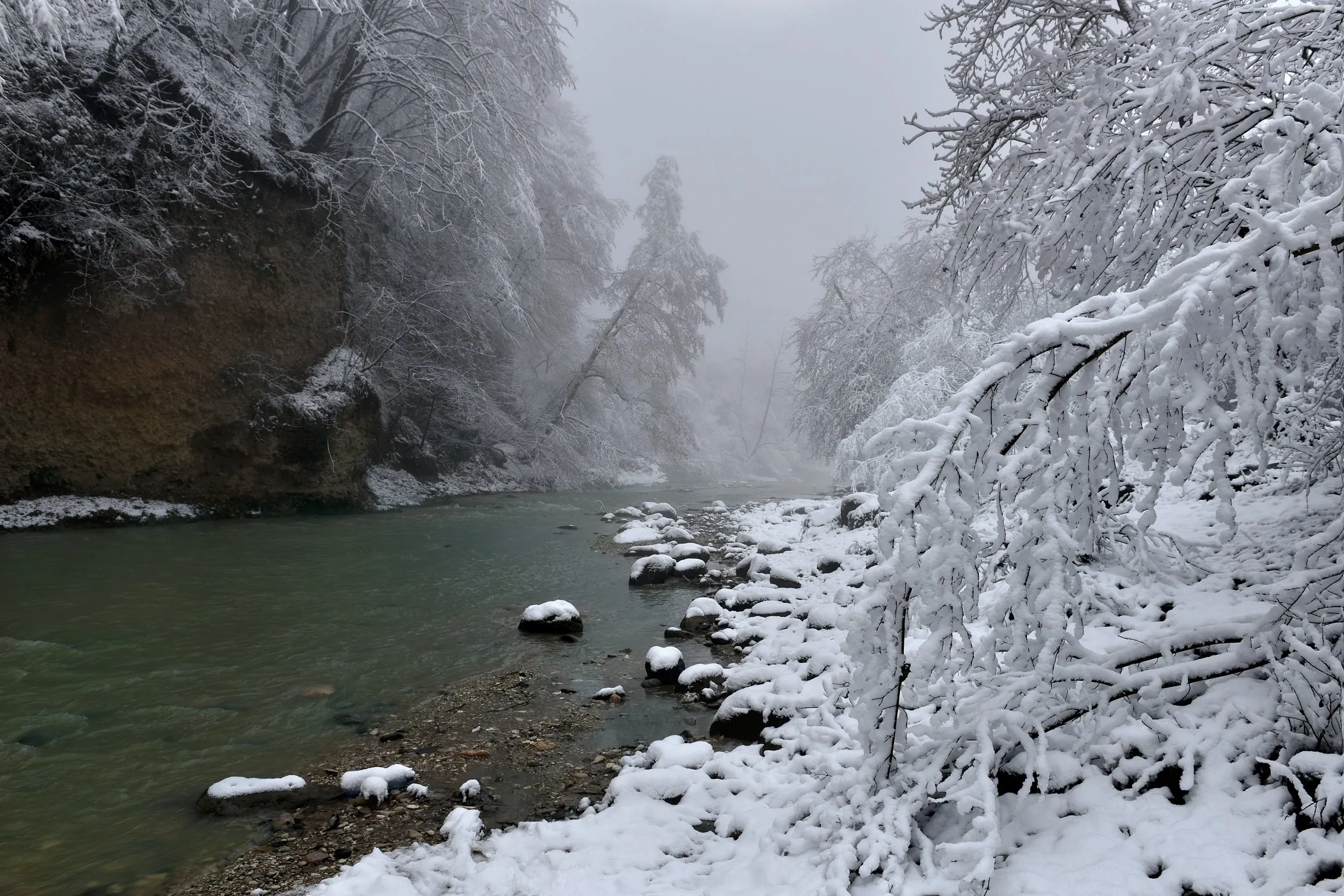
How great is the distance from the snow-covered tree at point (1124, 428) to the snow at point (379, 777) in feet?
8.70

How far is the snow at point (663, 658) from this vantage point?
5.51m

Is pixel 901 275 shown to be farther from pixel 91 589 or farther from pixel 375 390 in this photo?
pixel 91 589

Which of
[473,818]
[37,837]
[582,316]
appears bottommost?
[37,837]

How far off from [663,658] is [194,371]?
412 inches

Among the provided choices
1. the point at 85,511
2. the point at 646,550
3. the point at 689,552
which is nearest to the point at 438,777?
the point at 689,552

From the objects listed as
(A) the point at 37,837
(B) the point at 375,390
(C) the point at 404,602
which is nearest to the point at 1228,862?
(A) the point at 37,837

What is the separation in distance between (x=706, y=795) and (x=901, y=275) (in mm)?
17873

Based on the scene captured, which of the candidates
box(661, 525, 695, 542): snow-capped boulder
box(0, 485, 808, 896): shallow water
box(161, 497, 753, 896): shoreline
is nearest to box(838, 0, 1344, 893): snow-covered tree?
box(161, 497, 753, 896): shoreline

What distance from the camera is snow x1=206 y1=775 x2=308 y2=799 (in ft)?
11.6

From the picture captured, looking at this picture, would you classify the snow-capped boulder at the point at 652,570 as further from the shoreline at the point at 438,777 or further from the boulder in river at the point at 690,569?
the shoreline at the point at 438,777

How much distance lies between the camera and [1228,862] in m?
2.00

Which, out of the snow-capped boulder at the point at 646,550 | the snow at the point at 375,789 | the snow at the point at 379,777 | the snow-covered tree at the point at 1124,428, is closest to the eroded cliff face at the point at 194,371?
the snow-capped boulder at the point at 646,550

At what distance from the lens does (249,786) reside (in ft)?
11.7

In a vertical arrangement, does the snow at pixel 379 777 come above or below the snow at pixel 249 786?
above
